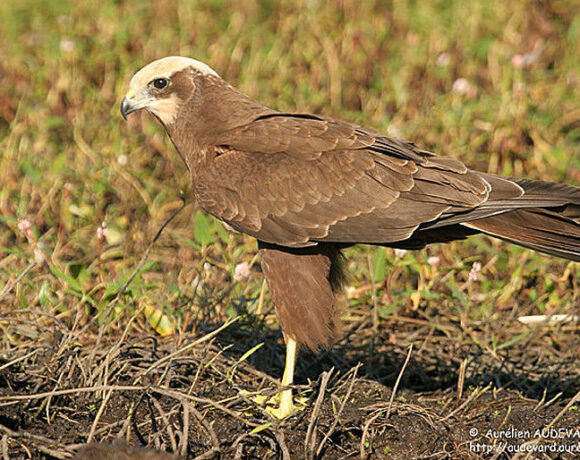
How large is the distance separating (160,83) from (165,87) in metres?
0.03

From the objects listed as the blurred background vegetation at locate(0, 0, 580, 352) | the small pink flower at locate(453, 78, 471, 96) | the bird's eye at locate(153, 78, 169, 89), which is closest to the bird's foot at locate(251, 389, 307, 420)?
the blurred background vegetation at locate(0, 0, 580, 352)

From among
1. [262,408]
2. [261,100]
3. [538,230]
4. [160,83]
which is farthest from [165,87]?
[261,100]

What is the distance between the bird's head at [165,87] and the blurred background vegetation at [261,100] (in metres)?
0.62

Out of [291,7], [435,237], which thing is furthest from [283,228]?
[291,7]

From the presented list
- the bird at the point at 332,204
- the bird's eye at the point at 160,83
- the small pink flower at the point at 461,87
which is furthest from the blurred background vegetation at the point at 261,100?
the bird's eye at the point at 160,83

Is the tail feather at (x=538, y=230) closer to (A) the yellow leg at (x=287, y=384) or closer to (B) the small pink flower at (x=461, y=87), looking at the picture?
(A) the yellow leg at (x=287, y=384)

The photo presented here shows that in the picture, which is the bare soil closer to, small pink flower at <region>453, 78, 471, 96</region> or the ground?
the ground

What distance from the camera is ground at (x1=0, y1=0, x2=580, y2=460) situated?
3.71m

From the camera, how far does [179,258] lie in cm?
565

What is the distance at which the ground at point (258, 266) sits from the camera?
12.2 ft

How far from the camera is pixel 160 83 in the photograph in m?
4.56

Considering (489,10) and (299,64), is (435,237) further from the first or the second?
(489,10)

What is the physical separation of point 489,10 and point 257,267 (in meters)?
4.33

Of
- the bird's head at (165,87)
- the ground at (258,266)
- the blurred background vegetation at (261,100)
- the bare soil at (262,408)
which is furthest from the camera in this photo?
the blurred background vegetation at (261,100)
